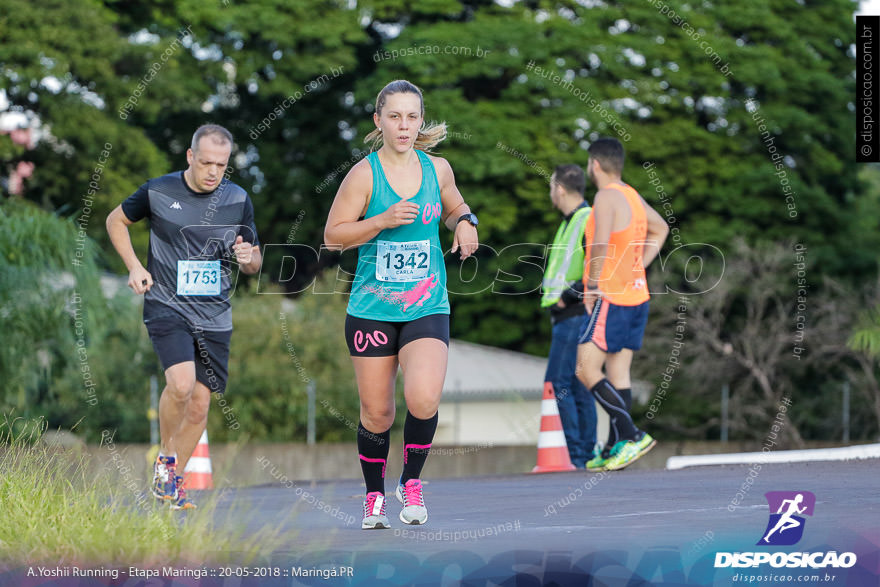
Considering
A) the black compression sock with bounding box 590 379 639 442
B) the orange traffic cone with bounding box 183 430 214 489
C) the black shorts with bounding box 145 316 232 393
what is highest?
the black shorts with bounding box 145 316 232 393

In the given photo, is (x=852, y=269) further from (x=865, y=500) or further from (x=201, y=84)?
(x=865, y=500)

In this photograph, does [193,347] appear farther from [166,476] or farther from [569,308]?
[569,308]

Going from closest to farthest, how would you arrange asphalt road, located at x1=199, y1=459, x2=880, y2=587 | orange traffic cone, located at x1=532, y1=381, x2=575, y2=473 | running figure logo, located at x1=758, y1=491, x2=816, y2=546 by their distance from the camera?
asphalt road, located at x1=199, y1=459, x2=880, y2=587
running figure logo, located at x1=758, y1=491, x2=816, y2=546
orange traffic cone, located at x1=532, y1=381, x2=575, y2=473

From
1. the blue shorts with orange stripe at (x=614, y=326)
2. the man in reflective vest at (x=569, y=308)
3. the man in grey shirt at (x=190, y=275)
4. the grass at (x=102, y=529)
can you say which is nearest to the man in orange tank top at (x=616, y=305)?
the blue shorts with orange stripe at (x=614, y=326)

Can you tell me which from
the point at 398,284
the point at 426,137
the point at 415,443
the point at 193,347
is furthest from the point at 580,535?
the point at 193,347

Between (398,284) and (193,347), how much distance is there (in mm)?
1877

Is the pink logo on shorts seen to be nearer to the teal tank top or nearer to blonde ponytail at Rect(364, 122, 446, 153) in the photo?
the teal tank top

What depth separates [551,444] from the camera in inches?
399

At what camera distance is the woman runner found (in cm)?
554

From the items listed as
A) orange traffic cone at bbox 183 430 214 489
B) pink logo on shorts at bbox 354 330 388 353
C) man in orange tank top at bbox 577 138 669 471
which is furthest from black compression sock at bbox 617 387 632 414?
pink logo on shorts at bbox 354 330 388 353

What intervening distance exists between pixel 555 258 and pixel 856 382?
15.5m

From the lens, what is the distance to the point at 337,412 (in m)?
19.8

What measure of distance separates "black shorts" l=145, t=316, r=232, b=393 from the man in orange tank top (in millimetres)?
2775

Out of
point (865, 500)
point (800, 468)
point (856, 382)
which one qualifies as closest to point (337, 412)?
point (856, 382)
